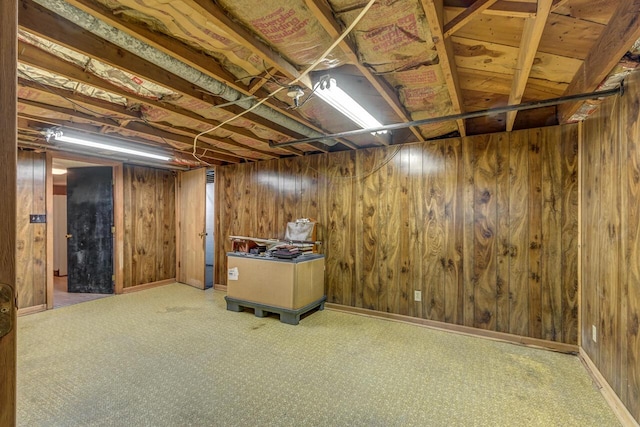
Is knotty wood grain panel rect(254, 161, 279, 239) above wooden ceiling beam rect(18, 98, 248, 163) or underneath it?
underneath

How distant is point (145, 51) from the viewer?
172cm

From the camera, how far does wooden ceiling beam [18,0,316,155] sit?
4.97ft

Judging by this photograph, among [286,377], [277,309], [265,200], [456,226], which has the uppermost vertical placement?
[265,200]

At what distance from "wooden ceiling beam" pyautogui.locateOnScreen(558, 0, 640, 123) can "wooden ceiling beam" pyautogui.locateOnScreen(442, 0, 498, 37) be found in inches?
28.1

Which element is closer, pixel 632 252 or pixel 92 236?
pixel 632 252

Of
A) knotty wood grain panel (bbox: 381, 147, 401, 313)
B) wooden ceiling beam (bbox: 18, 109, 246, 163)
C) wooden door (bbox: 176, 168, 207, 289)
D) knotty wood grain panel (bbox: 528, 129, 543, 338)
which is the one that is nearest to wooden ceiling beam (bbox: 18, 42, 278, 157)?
wooden ceiling beam (bbox: 18, 109, 246, 163)

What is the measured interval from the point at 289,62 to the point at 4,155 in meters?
1.64

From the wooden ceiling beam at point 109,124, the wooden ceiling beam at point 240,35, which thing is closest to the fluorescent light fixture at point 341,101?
the wooden ceiling beam at point 240,35

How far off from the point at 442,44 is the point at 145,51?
5.52ft

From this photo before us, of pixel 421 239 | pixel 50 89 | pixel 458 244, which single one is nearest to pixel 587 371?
pixel 458 244

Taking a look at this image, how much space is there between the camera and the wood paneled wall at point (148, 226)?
5.27 metres

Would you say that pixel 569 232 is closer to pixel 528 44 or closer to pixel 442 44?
pixel 528 44

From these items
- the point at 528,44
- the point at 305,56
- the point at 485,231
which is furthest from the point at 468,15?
the point at 485,231

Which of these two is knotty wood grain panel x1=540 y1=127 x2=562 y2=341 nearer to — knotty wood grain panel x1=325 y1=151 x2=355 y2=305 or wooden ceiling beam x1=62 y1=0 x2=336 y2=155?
knotty wood grain panel x1=325 y1=151 x2=355 y2=305
